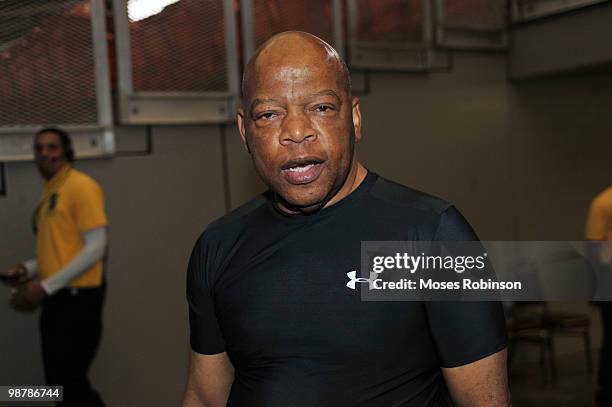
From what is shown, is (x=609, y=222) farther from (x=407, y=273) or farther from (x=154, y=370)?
(x=154, y=370)

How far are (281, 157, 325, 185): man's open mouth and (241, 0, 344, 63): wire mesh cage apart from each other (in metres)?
2.20

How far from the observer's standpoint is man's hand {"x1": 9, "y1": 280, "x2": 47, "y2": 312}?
2379 mm

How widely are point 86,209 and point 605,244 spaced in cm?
165

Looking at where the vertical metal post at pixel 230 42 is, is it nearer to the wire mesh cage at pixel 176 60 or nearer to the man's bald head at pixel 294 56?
the wire mesh cage at pixel 176 60

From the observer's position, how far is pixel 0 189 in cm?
269

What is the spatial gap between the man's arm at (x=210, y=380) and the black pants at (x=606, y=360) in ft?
5.42

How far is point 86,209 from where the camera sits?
7.98ft

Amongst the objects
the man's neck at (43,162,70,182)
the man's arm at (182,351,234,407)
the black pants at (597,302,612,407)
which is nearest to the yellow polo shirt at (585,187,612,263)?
the black pants at (597,302,612,407)

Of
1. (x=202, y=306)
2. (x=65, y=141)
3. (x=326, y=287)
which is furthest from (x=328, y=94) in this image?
(x=65, y=141)

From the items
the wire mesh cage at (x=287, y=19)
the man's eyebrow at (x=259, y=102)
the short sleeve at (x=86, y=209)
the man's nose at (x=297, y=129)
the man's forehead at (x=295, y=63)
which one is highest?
the wire mesh cage at (x=287, y=19)

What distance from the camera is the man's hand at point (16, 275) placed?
254cm

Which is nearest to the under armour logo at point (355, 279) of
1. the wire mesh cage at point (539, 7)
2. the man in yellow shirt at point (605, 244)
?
the man in yellow shirt at point (605, 244)

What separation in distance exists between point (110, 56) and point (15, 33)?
342mm

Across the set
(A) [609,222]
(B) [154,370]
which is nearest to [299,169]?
(A) [609,222]
